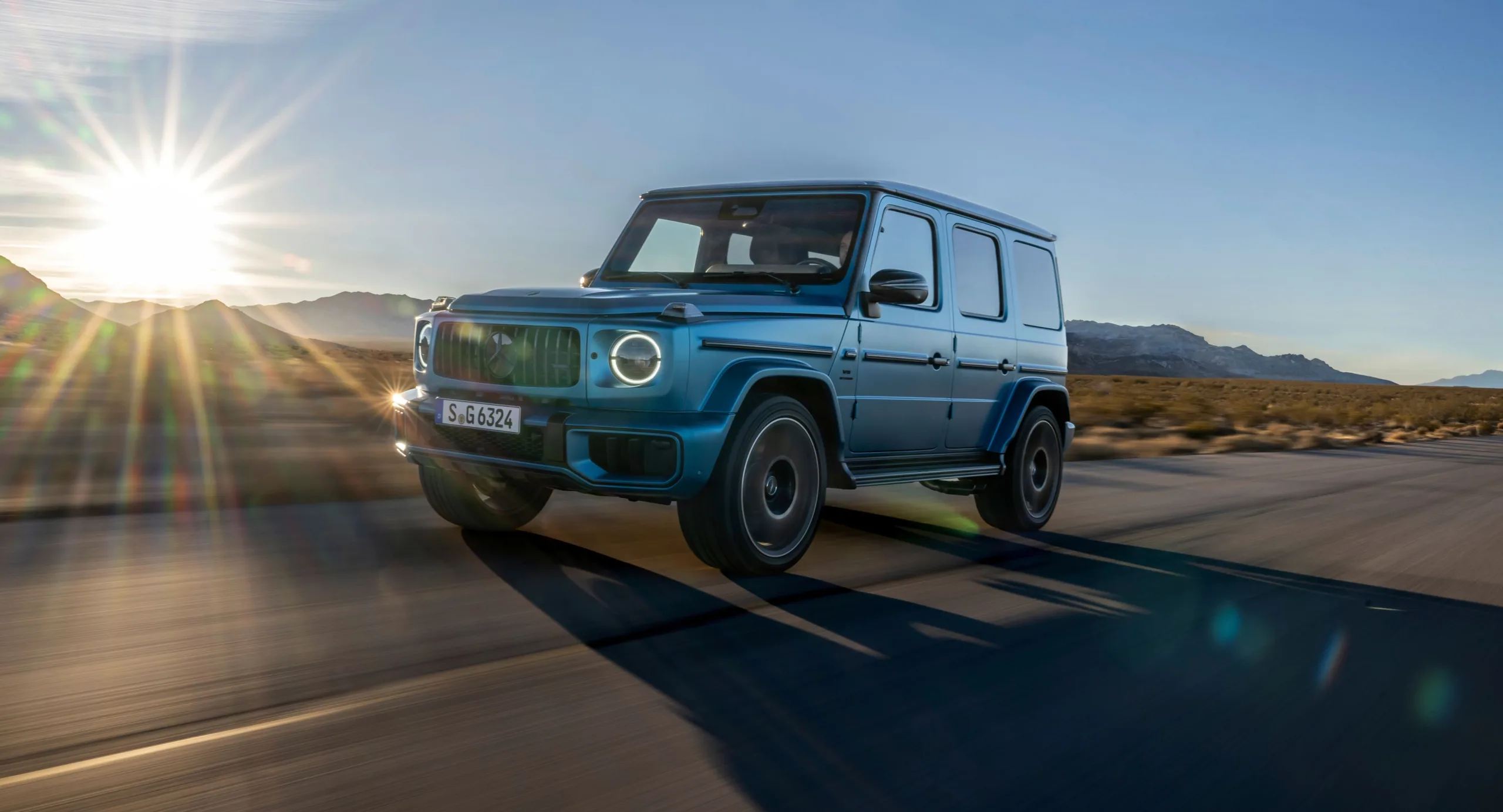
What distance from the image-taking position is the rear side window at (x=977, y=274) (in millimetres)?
7125

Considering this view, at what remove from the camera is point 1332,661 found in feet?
14.8

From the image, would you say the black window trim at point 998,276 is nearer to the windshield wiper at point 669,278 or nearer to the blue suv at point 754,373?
the blue suv at point 754,373

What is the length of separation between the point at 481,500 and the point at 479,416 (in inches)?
33.2

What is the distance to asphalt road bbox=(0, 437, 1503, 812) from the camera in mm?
2920

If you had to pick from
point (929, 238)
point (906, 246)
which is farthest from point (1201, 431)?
point (906, 246)

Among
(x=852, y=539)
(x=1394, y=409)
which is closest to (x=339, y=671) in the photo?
(x=852, y=539)

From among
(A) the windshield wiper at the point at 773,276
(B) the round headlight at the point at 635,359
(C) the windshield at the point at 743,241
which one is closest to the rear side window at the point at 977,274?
(C) the windshield at the point at 743,241

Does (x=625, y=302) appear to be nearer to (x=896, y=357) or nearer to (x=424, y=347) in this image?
(x=424, y=347)

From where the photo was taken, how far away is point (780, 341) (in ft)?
18.1

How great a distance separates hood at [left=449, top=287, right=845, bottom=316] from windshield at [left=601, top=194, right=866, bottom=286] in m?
0.39

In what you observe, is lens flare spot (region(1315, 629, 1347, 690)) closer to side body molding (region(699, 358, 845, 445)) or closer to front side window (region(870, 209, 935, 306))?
side body molding (region(699, 358, 845, 445))

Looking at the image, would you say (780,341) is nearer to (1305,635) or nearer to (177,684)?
(1305,635)

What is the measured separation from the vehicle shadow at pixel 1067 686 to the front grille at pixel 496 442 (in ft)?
1.68

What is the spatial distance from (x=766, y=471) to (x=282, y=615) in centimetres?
215
